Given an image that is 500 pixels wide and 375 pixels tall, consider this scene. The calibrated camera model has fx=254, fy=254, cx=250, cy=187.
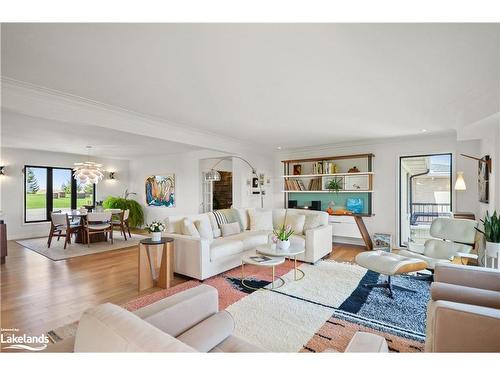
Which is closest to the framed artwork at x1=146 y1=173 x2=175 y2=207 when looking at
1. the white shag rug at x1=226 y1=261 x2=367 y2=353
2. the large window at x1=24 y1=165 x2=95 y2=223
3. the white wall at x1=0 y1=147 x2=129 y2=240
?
the large window at x1=24 y1=165 x2=95 y2=223

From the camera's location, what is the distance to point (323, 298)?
2.86 m

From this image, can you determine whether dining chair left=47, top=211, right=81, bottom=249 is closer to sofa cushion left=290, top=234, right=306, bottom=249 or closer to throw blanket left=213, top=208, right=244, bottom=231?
throw blanket left=213, top=208, right=244, bottom=231

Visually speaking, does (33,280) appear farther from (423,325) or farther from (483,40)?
(483,40)

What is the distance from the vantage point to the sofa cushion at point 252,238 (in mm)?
4178

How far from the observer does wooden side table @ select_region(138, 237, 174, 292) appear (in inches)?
126

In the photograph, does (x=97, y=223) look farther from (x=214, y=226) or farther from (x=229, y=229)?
(x=229, y=229)

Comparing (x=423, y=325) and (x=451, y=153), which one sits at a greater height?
(x=451, y=153)

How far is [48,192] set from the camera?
7.12 m

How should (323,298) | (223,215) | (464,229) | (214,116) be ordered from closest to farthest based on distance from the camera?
(323,298) < (464,229) < (214,116) < (223,215)

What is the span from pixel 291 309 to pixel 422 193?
178 inches

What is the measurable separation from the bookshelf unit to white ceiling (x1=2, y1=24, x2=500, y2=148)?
227 centimetres
